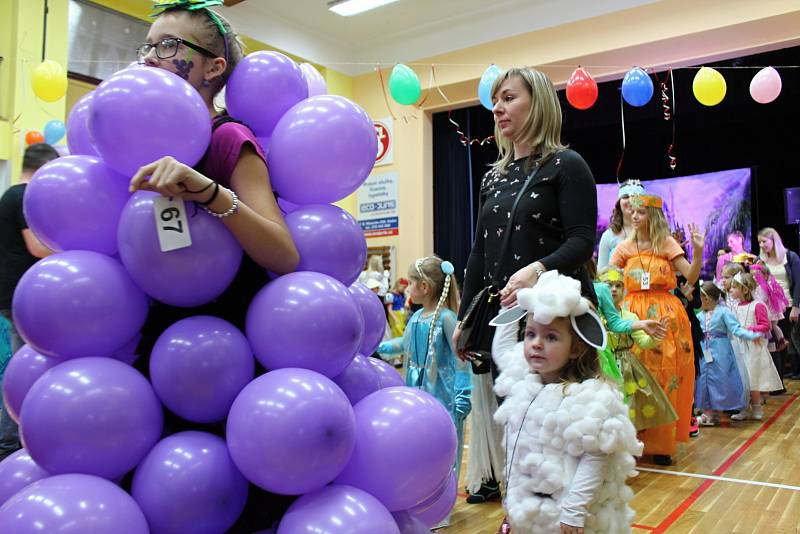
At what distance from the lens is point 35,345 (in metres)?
1.24

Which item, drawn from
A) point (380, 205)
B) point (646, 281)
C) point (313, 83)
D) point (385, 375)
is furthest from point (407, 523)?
point (380, 205)

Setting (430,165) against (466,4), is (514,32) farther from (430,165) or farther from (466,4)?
(430,165)

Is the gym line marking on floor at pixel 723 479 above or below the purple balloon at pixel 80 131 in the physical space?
below

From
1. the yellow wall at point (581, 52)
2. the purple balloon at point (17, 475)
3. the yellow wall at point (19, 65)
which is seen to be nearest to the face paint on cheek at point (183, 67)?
the purple balloon at point (17, 475)

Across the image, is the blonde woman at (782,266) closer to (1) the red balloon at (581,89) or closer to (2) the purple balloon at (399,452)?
(1) the red balloon at (581,89)

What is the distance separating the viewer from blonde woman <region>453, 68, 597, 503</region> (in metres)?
1.96

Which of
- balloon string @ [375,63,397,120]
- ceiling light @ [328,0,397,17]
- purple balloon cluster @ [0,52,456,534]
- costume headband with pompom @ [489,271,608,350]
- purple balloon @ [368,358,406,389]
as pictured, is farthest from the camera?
balloon string @ [375,63,397,120]

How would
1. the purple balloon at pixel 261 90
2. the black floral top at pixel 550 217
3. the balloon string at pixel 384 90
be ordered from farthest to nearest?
the balloon string at pixel 384 90
the black floral top at pixel 550 217
the purple balloon at pixel 261 90

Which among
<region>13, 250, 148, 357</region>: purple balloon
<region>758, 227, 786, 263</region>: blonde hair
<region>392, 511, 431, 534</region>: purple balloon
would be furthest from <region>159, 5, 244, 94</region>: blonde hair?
<region>758, 227, 786, 263</region>: blonde hair

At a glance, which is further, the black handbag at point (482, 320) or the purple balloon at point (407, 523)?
the black handbag at point (482, 320)

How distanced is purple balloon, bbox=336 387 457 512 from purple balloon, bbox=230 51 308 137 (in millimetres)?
718

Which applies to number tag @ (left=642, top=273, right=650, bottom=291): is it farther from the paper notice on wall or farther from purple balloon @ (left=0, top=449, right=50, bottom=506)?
the paper notice on wall

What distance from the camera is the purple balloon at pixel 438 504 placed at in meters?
1.53

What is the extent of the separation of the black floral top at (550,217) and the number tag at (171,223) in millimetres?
1070
